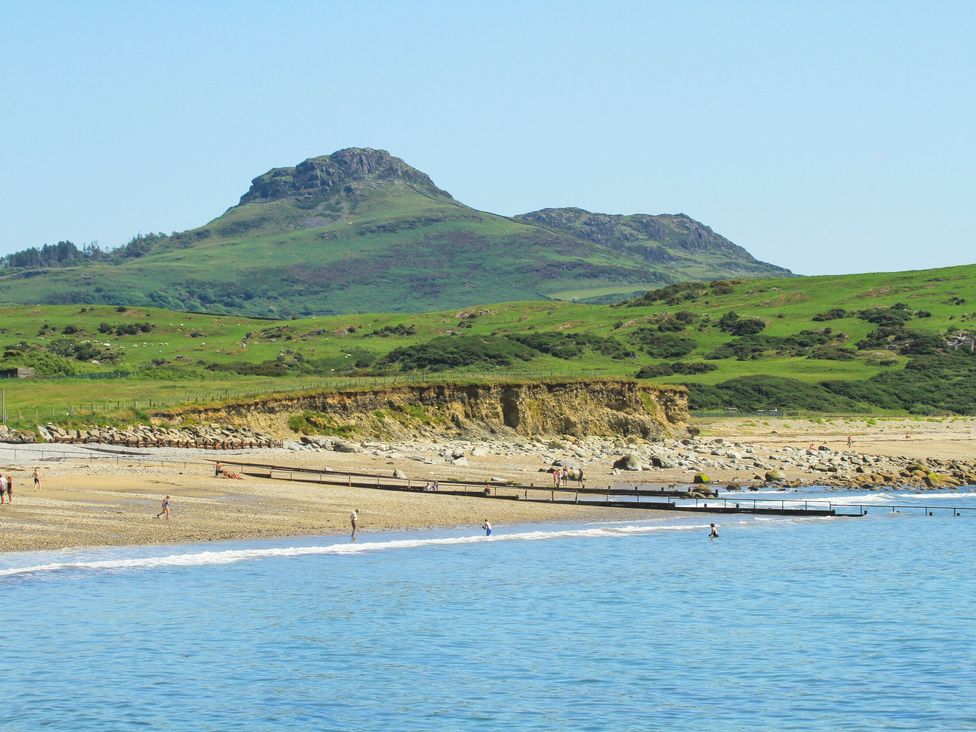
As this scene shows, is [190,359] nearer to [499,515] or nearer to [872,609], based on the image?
[499,515]

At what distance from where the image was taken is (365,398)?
8538cm

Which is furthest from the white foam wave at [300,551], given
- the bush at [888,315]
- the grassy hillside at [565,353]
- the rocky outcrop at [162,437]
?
the bush at [888,315]

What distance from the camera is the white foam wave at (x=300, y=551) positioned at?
4034 cm

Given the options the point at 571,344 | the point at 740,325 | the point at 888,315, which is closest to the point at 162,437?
the point at 571,344

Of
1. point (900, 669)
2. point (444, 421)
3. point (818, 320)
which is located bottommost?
point (900, 669)

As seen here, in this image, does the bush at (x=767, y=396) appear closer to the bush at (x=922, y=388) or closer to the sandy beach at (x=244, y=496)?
the bush at (x=922, y=388)

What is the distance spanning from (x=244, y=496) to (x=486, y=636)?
860 inches

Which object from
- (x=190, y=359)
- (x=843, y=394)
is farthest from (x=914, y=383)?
(x=190, y=359)

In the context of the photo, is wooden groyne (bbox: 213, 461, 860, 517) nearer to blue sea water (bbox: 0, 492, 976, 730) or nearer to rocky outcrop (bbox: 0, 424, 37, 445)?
blue sea water (bbox: 0, 492, 976, 730)

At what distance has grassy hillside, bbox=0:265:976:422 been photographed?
110688 mm

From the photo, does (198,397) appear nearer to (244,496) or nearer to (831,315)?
(244,496)

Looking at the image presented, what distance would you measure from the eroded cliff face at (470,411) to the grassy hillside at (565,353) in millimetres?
6176

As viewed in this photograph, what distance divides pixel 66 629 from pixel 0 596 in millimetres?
3763

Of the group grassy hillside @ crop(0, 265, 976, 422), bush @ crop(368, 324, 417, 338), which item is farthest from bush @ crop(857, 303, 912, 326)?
bush @ crop(368, 324, 417, 338)
